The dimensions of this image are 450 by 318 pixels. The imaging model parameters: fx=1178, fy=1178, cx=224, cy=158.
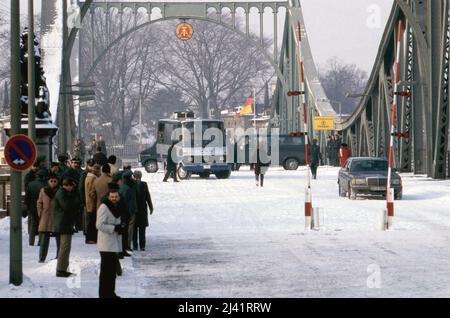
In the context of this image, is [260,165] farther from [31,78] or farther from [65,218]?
[65,218]

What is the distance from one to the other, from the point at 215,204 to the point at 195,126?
72.7ft

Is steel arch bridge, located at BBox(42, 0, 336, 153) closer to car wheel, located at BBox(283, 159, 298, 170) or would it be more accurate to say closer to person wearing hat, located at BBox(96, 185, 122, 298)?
car wheel, located at BBox(283, 159, 298, 170)

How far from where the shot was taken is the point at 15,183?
14047 millimetres

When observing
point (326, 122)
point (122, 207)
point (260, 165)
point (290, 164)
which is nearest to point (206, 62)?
point (326, 122)

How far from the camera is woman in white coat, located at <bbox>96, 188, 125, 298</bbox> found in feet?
40.0

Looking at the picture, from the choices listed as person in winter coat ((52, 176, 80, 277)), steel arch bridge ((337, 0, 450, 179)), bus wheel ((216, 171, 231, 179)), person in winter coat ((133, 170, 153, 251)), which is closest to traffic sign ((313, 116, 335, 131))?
steel arch bridge ((337, 0, 450, 179))

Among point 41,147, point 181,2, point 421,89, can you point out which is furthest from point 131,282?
point 181,2

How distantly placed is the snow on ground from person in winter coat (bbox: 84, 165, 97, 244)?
447 millimetres

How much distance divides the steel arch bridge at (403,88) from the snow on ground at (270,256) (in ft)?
8.92

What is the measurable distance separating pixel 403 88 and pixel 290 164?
1381 centimetres

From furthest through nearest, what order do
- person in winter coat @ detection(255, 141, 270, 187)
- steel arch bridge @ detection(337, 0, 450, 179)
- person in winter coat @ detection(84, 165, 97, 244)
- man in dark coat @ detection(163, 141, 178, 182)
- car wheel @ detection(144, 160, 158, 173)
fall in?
1. car wheel @ detection(144, 160, 158, 173)
2. man in dark coat @ detection(163, 141, 178, 182)
3. steel arch bridge @ detection(337, 0, 450, 179)
4. person in winter coat @ detection(255, 141, 270, 187)
5. person in winter coat @ detection(84, 165, 97, 244)

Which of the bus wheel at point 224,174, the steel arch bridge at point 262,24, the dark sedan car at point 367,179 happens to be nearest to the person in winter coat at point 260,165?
the dark sedan car at point 367,179

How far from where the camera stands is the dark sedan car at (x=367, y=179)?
3147cm

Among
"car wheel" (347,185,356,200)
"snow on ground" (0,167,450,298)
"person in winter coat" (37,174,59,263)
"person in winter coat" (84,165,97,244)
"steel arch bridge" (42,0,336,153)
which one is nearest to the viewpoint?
"snow on ground" (0,167,450,298)
